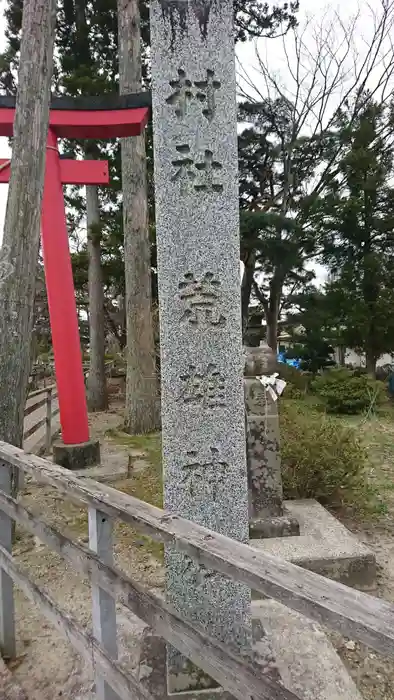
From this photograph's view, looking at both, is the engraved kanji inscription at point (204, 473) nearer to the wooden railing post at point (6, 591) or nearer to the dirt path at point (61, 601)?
the dirt path at point (61, 601)

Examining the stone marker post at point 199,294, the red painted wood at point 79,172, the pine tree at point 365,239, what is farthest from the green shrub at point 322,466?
the pine tree at point 365,239

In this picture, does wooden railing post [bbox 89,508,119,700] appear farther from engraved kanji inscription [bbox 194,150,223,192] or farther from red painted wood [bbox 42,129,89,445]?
red painted wood [bbox 42,129,89,445]

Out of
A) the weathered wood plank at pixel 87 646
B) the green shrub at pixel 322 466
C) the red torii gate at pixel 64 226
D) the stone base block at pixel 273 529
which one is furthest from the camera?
the red torii gate at pixel 64 226

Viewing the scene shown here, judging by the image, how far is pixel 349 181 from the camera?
14203 mm

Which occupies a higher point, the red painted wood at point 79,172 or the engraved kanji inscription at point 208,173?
the red painted wood at point 79,172

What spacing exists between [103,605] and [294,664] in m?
1.22

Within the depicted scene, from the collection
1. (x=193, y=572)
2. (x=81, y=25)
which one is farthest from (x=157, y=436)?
(x=81, y=25)

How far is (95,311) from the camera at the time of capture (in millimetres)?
11391

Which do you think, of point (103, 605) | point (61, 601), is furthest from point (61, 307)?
point (103, 605)

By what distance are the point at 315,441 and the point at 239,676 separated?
3567 mm

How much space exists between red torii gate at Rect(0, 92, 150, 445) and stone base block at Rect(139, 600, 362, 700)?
389 cm

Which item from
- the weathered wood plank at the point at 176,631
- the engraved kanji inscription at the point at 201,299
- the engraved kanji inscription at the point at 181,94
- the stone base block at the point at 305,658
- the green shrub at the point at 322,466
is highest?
the engraved kanji inscription at the point at 181,94

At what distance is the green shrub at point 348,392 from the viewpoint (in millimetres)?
10781

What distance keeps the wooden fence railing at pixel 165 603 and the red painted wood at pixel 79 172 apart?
528 centimetres
